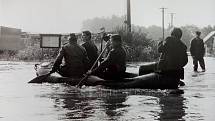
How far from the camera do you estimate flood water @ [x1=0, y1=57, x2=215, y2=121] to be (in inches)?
378

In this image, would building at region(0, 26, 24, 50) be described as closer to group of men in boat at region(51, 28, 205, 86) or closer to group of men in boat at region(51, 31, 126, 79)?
group of men in boat at region(51, 31, 126, 79)

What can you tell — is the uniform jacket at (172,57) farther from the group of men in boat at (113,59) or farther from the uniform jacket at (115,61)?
the uniform jacket at (115,61)

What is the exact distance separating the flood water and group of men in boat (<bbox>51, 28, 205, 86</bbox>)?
628mm

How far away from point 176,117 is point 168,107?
65.3 inches

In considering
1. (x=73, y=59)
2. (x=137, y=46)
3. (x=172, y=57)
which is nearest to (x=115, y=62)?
(x=172, y=57)

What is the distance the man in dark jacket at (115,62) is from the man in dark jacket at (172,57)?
4.57 feet

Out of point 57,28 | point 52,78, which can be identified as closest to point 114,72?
point 52,78

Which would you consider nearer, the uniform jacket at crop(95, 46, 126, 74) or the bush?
the uniform jacket at crop(95, 46, 126, 74)

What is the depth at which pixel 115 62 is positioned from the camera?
1513 cm

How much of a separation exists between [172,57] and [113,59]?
191 centimetres

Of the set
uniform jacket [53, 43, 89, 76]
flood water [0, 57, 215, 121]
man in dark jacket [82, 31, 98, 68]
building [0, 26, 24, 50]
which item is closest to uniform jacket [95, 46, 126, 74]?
flood water [0, 57, 215, 121]

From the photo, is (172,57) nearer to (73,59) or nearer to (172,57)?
(172,57)

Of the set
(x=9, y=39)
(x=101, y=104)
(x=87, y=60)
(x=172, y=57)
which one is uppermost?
(x=9, y=39)

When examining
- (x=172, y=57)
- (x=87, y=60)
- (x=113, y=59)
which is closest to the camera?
(x=172, y=57)
